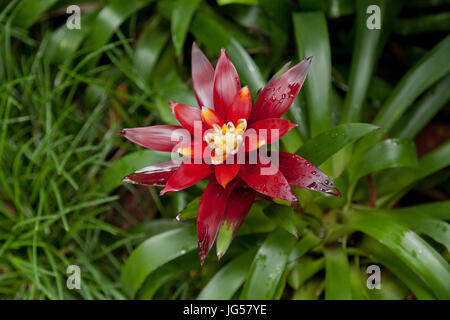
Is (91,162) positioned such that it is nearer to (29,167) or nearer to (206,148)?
(29,167)

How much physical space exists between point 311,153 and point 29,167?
126cm

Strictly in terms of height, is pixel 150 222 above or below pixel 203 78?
below

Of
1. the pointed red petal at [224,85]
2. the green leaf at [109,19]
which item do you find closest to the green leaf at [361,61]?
the pointed red petal at [224,85]

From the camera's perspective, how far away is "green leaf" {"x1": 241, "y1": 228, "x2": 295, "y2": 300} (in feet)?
4.74

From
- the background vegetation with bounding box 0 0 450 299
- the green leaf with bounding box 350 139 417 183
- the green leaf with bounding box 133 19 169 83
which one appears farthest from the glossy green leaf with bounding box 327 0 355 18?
the green leaf with bounding box 133 19 169 83

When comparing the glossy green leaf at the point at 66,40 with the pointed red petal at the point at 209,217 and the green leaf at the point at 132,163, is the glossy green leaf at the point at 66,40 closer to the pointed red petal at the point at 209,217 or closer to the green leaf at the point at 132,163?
the green leaf at the point at 132,163

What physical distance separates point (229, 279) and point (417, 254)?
645 mm

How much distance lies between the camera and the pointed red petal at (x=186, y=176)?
108cm

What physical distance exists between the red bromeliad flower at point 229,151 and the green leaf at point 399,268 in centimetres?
63

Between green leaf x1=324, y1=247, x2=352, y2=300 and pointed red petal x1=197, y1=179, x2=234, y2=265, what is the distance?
597mm

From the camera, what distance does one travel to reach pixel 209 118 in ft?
3.68

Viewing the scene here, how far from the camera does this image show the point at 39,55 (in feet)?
6.79

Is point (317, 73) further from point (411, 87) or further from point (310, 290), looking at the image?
point (310, 290)
